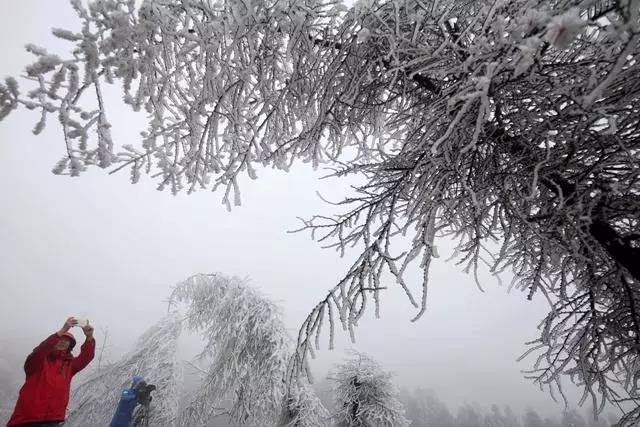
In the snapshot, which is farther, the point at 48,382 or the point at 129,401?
the point at 129,401

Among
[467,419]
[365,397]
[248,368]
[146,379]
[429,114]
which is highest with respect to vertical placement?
[429,114]

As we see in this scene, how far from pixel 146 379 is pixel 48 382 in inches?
157

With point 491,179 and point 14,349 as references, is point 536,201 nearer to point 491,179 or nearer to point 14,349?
point 491,179

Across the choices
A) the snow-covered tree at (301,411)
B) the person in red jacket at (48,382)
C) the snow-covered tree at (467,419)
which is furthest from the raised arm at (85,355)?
the snow-covered tree at (467,419)

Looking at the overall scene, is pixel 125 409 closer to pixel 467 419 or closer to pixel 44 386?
pixel 44 386

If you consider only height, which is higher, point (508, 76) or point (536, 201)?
point (508, 76)

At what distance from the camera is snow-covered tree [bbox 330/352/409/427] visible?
8.58 metres

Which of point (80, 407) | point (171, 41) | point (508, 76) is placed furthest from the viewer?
point (80, 407)

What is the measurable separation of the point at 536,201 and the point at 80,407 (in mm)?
11116

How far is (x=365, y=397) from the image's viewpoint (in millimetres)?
8906

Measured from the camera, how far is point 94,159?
1891mm

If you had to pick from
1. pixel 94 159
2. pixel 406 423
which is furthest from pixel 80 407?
pixel 94 159

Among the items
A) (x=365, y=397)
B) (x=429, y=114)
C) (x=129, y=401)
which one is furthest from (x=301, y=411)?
(x=429, y=114)

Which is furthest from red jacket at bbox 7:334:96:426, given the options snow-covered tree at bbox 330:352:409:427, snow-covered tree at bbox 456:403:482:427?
snow-covered tree at bbox 456:403:482:427
